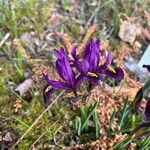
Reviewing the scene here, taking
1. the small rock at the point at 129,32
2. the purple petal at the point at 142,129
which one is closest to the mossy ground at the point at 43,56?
the small rock at the point at 129,32

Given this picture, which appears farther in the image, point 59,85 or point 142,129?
point 59,85

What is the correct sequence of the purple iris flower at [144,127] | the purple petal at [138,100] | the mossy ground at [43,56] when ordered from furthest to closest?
the mossy ground at [43,56]
the purple petal at [138,100]
the purple iris flower at [144,127]

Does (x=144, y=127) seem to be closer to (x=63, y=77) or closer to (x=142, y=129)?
(x=142, y=129)

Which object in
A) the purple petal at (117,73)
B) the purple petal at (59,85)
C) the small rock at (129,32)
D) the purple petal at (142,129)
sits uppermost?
the purple petal at (59,85)

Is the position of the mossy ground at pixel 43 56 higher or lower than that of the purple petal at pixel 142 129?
higher

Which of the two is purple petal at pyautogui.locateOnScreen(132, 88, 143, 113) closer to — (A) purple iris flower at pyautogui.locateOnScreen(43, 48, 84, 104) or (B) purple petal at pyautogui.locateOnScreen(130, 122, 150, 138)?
(B) purple petal at pyautogui.locateOnScreen(130, 122, 150, 138)

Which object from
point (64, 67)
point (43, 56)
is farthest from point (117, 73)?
point (43, 56)

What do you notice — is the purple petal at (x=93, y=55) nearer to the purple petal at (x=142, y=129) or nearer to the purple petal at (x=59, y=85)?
the purple petal at (x=59, y=85)

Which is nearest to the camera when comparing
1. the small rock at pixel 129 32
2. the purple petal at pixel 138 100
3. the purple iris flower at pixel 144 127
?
the purple iris flower at pixel 144 127

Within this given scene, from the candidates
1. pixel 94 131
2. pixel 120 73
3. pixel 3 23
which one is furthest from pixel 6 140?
pixel 3 23
